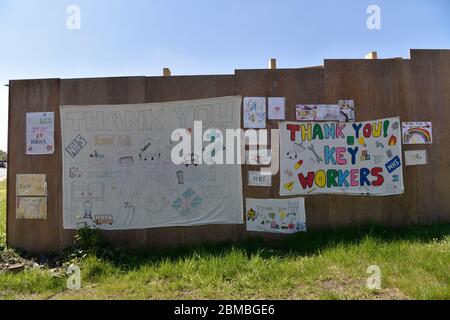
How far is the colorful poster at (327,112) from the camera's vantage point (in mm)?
5316

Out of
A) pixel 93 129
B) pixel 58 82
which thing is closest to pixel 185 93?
pixel 93 129

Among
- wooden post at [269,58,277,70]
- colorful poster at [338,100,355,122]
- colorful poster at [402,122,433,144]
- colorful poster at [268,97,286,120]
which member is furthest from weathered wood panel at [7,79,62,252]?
colorful poster at [402,122,433,144]

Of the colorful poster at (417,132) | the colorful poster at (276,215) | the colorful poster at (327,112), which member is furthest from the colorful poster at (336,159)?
the colorful poster at (417,132)

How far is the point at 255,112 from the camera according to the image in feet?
17.4

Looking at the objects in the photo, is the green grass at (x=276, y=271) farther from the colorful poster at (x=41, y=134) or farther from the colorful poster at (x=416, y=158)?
the colorful poster at (x=41, y=134)

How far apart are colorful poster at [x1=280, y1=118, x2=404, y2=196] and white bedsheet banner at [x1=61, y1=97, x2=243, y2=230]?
0.92 meters

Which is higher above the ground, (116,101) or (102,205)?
(116,101)

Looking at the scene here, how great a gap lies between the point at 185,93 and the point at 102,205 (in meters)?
2.36

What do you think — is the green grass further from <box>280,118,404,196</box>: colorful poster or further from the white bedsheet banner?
<box>280,118,404,196</box>: colorful poster

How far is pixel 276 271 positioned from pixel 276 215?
4.58ft

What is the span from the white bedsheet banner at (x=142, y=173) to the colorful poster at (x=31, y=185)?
411mm

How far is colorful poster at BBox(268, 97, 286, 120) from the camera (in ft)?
17.4

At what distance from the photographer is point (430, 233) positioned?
489cm
